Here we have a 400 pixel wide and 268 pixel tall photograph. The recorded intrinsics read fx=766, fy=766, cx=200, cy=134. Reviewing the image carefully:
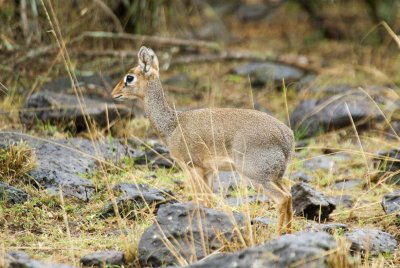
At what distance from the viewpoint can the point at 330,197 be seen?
6672 mm

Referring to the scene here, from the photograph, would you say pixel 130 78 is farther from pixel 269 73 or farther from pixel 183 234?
pixel 269 73

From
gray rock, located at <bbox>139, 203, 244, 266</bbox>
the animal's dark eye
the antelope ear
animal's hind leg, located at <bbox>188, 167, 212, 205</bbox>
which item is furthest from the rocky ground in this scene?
the antelope ear

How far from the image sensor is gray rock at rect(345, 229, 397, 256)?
5.16 m

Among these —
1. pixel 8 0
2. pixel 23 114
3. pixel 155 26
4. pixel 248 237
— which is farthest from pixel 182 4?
pixel 248 237

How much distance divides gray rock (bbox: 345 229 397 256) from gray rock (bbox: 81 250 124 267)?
156 cm

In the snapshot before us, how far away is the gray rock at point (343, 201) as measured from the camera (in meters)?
6.70

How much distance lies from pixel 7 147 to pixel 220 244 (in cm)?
263

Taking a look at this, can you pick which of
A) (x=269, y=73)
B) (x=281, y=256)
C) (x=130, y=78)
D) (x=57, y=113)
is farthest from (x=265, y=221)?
(x=269, y=73)

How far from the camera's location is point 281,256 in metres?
4.28

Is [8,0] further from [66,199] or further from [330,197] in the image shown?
[330,197]

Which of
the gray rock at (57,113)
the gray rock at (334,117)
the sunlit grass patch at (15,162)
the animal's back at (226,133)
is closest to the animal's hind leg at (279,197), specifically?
the animal's back at (226,133)

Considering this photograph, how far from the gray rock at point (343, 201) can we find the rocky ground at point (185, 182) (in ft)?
0.09

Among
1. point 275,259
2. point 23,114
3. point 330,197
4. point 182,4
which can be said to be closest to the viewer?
point 275,259

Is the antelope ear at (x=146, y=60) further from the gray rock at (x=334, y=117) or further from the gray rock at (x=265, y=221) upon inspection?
the gray rock at (x=334, y=117)
